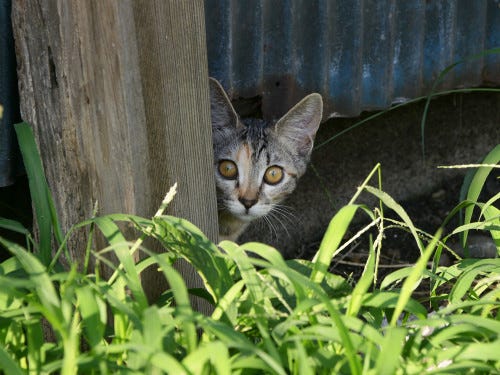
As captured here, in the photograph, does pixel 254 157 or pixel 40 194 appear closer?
pixel 40 194

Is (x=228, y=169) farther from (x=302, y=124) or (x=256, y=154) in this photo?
(x=302, y=124)

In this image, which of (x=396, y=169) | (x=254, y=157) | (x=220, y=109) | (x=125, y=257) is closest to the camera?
(x=125, y=257)

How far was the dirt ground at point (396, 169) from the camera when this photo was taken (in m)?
4.27

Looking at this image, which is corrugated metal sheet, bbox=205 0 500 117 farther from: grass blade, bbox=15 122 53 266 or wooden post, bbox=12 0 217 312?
grass blade, bbox=15 122 53 266

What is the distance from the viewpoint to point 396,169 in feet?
15.0

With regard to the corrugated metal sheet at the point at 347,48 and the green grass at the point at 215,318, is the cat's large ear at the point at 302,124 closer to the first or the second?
the corrugated metal sheet at the point at 347,48

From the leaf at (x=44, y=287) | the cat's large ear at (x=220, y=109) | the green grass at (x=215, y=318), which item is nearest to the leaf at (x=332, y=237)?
the green grass at (x=215, y=318)

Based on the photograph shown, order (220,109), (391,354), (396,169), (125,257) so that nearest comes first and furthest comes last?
(391,354)
(125,257)
(220,109)
(396,169)

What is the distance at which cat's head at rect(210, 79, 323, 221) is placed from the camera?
3.50 meters

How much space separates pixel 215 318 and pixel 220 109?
1.70m

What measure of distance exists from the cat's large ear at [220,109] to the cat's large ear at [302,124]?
0.23 meters

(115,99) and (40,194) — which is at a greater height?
(115,99)

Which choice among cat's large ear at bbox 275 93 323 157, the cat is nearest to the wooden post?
the cat

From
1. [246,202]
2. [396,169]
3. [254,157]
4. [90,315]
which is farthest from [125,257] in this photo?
[396,169]
